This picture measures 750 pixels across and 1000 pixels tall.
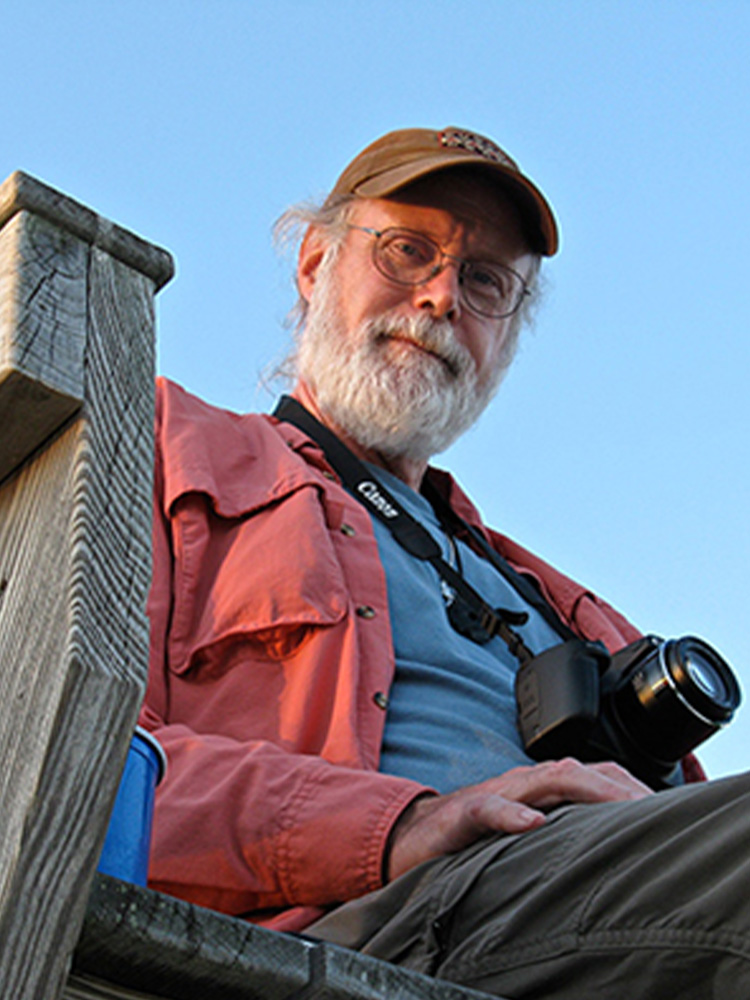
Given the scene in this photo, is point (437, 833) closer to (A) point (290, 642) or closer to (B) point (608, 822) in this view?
(B) point (608, 822)

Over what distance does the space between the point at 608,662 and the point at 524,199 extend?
1.30 meters

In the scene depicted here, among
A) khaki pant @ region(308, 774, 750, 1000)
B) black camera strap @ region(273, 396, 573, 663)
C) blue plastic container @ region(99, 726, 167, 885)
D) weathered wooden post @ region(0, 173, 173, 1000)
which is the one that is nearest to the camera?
weathered wooden post @ region(0, 173, 173, 1000)

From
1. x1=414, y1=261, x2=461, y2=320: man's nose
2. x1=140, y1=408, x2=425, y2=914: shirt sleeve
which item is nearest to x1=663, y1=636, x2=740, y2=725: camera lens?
x1=140, y1=408, x2=425, y2=914: shirt sleeve

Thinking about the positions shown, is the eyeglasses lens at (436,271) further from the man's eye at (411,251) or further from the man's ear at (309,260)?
the man's ear at (309,260)

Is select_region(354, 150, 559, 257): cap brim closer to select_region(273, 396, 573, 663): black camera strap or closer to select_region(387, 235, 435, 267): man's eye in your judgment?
select_region(387, 235, 435, 267): man's eye

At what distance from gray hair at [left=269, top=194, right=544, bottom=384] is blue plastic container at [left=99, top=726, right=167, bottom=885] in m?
2.25

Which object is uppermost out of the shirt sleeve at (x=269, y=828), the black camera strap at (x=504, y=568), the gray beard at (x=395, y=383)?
the gray beard at (x=395, y=383)

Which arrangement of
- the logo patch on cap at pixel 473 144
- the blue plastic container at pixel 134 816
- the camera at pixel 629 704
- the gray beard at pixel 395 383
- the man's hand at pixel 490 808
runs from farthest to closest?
the logo patch on cap at pixel 473 144 < the gray beard at pixel 395 383 < the camera at pixel 629 704 < the man's hand at pixel 490 808 < the blue plastic container at pixel 134 816

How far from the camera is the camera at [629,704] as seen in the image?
2.32 m

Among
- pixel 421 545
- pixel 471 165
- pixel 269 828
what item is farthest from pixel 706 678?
pixel 471 165

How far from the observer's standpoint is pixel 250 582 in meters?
2.25

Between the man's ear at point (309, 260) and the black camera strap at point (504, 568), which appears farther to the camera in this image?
the man's ear at point (309, 260)

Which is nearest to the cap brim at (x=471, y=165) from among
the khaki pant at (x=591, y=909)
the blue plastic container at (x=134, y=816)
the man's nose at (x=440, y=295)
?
the man's nose at (x=440, y=295)

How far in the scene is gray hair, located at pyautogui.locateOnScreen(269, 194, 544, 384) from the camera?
11.3ft
